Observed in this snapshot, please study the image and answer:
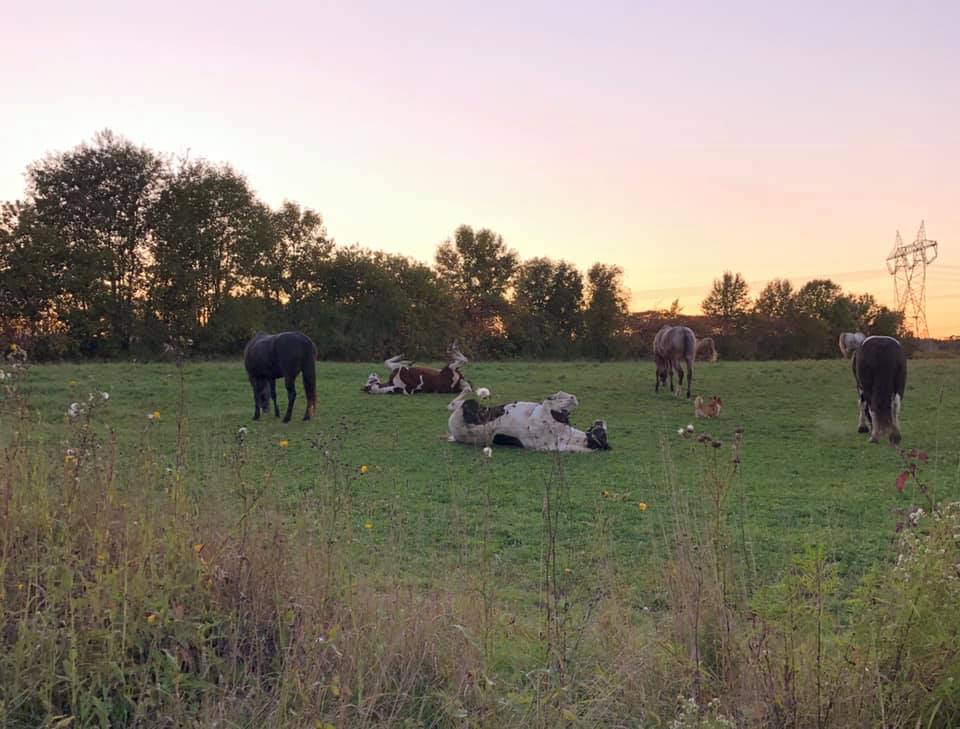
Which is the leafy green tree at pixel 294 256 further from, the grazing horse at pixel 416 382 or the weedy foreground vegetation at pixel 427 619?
the weedy foreground vegetation at pixel 427 619

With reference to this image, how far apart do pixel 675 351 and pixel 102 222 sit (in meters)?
26.0

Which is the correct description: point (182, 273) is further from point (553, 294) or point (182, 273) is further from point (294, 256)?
point (553, 294)

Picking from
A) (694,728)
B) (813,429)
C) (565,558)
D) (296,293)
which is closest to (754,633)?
(694,728)

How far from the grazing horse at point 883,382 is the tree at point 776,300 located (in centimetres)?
5397

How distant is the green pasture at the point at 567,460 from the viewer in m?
5.54

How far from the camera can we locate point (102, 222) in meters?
33.0

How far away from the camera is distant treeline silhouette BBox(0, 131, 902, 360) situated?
3055 centimetres

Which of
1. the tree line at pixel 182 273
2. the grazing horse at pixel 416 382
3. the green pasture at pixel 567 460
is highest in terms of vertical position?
the tree line at pixel 182 273

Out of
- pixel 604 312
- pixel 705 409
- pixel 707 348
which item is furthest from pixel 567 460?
pixel 604 312

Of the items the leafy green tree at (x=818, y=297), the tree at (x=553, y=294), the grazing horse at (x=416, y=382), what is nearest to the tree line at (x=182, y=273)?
the tree at (x=553, y=294)

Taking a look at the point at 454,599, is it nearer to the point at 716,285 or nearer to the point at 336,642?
the point at 336,642

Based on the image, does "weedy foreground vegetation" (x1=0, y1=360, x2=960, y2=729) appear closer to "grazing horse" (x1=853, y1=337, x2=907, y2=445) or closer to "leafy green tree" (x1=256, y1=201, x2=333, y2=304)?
"grazing horse" (x1=853, y1=337, x2=907, y2=445)

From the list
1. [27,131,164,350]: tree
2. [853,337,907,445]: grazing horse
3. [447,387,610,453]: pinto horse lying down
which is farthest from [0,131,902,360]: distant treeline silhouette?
[853,337,907,445]: grazing horse

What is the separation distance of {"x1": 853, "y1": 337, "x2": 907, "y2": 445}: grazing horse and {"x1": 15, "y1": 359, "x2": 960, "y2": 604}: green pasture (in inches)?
20.4
